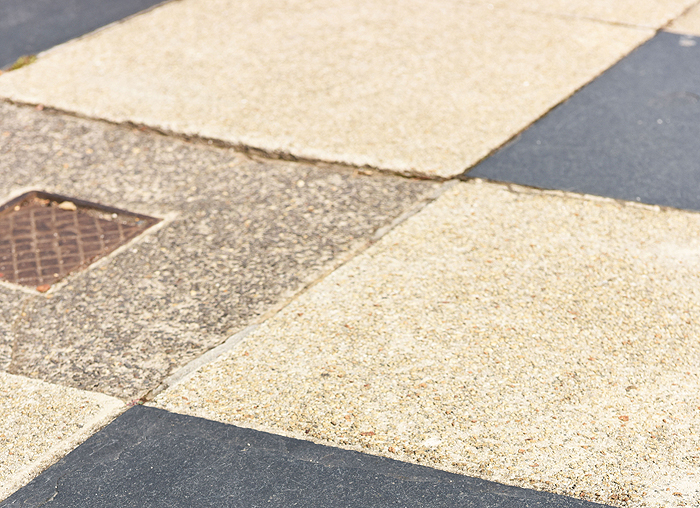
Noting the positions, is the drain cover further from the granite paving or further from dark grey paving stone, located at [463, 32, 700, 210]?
dark grey paving stone, located at [463, 32, 700, 210]

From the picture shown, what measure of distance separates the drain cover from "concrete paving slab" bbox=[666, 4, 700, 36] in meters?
4.86

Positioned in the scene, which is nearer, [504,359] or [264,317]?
[504,359]

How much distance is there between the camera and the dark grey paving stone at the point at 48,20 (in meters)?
6.46

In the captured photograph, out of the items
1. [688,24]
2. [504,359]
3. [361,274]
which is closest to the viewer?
[504,359]

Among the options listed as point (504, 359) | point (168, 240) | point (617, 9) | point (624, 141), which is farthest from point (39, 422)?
point (617, 9)

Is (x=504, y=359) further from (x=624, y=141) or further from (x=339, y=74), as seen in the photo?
(x=339, y=74)

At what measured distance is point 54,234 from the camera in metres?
4.35

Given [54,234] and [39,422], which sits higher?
[54,234]

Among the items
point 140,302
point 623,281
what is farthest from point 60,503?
point 623,281

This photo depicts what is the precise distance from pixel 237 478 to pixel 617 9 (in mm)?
5929

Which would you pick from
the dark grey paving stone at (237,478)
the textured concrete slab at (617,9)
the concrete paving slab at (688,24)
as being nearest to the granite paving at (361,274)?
the dark grey paving stone at (237,478)

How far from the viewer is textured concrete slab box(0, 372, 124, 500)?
294 centimetres

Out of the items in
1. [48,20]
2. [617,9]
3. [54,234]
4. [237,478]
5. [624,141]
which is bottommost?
[237,478]

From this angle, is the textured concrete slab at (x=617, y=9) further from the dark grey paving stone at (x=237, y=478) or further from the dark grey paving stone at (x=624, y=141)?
the dark grey paving stone at (x=237, y=478)
